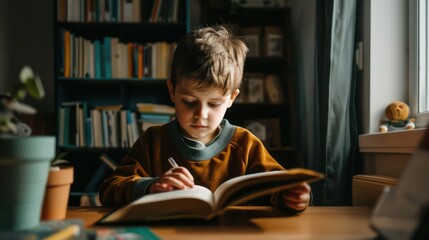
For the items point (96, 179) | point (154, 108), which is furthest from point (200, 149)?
point (96, 179)

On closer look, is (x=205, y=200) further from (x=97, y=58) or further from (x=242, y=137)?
(x=97, y=58)

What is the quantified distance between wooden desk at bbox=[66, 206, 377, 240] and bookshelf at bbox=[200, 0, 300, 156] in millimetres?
2402

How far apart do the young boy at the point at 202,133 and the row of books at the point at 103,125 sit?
75.6 inches

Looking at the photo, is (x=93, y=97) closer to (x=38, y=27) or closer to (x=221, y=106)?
(x=38, y=27)

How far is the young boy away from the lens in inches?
48.7

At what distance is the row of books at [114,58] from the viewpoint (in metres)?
3.24

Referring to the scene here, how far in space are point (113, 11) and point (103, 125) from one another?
84 cm

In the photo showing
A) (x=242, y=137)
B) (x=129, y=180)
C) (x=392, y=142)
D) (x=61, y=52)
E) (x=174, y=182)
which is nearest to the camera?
(x=174, y=182)

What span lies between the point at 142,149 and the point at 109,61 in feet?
6.81

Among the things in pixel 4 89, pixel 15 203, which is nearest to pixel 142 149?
pixel 15 203

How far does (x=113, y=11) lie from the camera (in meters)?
3.26

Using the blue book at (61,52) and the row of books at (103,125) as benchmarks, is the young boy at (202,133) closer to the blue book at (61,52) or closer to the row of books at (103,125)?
the row of books at (103,125)

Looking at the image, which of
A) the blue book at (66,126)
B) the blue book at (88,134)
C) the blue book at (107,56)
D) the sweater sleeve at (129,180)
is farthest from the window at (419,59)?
the blue book at (66,126)

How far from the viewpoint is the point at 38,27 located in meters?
3.77
